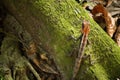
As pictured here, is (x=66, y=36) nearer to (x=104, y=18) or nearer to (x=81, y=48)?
(x=81, y=48)

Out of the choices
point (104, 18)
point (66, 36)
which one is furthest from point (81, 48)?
point (104, 18)

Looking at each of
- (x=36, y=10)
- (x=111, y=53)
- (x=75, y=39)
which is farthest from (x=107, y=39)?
(x=36, y=10)

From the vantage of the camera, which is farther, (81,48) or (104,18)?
(104,18)

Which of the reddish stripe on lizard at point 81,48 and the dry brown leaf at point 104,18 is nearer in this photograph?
the reddish stripe on lizard at point 81,48

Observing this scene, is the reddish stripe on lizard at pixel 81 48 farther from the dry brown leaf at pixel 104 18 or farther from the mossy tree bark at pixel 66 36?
the dry brown leaf at pixel 104 18

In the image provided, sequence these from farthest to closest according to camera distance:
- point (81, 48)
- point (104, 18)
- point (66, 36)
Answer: point (104, 18) → point (66, 36) → point (81, 48)

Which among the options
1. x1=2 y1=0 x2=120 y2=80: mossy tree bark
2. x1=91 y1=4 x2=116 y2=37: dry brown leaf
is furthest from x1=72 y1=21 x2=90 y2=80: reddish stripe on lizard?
x1=91 y1=4 x2=116 y2=37: dry brown leaf

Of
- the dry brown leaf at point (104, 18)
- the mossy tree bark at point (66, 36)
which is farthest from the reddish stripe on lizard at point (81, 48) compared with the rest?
the dry brown leaf at point (104, 18)

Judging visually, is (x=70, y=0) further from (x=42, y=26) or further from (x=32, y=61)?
(x=32, y=61)
